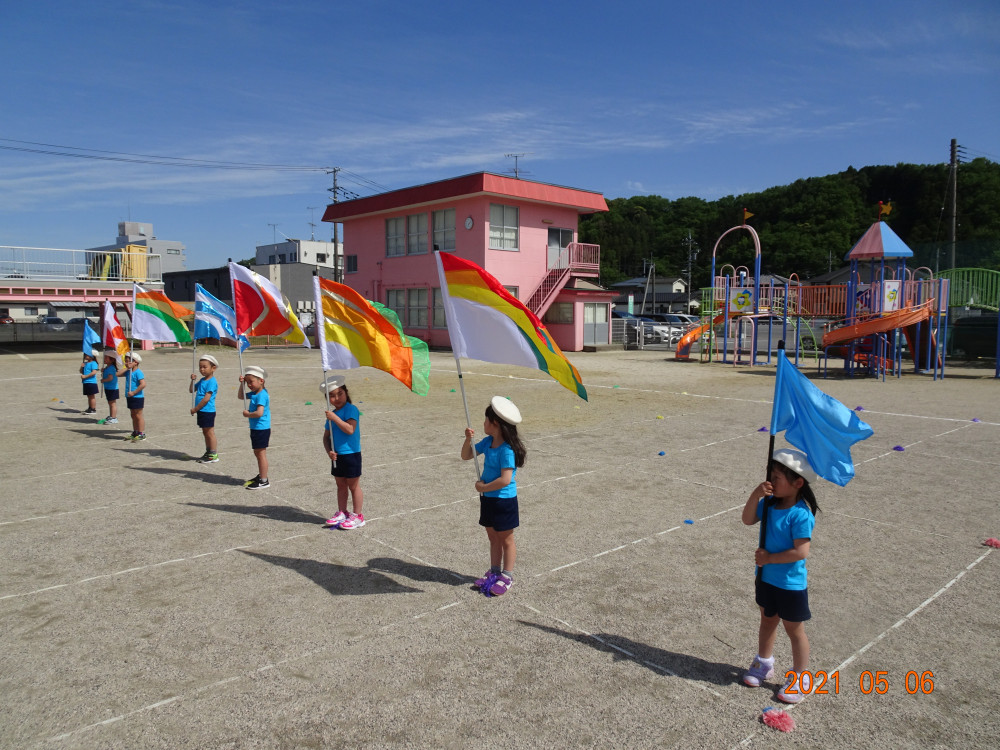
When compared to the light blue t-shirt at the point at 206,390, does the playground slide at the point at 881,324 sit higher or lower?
higher

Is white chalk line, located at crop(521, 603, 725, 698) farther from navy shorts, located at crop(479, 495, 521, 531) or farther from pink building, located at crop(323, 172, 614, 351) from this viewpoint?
pink building, located at crop(323, 172, 614, 351)

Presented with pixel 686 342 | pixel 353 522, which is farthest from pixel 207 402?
pixel 686 342

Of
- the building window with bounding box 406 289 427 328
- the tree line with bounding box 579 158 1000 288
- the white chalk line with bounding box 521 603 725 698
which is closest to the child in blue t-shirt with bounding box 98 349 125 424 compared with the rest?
the white chalk line with bounding box 521 603 725 698

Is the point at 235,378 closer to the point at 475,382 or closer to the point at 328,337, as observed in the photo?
the point at 475,382

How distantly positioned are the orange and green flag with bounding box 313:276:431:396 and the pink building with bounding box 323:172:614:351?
24653 mm

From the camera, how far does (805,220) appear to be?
81.3 m

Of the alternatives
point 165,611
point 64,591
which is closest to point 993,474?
point 165,611

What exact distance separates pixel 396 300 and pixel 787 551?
111ft

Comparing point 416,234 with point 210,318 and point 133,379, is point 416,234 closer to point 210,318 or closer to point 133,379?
point 210,318

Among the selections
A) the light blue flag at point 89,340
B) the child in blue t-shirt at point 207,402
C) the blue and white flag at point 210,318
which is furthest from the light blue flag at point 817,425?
the light blue flag at point 89,340

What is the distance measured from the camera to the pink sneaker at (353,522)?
6.67 metres

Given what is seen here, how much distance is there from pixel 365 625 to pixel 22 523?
4399 millimetres

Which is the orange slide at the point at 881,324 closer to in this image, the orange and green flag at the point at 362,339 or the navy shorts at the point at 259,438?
the orange and green flag at the point at 362,339

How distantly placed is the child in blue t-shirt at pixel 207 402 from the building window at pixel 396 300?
26.4 m
